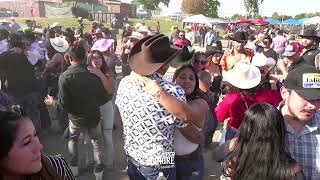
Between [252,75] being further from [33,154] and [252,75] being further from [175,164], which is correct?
[33,154]

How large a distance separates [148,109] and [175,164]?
0.59m

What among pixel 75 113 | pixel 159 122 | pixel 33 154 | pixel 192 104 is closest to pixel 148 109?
pixel 159 122

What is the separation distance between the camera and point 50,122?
719 cm

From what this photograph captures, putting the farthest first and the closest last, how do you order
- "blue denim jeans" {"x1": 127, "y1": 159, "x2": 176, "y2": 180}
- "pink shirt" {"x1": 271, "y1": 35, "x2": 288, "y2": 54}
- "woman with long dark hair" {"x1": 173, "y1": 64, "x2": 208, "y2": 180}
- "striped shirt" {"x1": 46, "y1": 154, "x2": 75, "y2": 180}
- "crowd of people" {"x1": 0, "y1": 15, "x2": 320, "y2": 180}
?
"pink shirt" {"x1": 271, "y1": 35, "x2": 288, "y2": 54}, "woman with long dark hair" {"x1": 173, "y1": 64, "x2": 208, "y2": 180}, "blue denim jeans" {"x1": 127, "y1": 159, "x2": 176, "y2": 180}, "striped shirt" {"x1": 46, "y1": 154, "x2": 75, "y2": 180}, "crowd of people" {"x1": 0, "y1": 15, "x2": 320, "y2": 180}

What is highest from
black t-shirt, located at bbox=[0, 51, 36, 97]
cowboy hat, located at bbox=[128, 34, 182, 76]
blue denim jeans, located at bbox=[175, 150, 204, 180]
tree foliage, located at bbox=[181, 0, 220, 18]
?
tree foliage, located at bbox=[181, 0, 220, 18]

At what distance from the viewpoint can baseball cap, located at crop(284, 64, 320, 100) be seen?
2.34m

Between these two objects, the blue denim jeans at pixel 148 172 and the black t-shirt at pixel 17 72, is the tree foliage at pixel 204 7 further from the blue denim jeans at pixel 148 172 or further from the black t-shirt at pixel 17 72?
the blue denim jeans at pixel 148 172

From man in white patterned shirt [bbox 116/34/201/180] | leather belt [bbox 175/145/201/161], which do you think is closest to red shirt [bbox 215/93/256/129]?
leather belt [bbox 175/145/201/161]

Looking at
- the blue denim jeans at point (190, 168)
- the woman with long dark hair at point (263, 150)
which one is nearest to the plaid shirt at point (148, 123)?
the blue denim jeans at point (190, 168)

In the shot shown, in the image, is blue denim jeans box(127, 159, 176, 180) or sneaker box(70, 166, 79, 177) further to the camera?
sneaker box(70, 166, 79, 177)

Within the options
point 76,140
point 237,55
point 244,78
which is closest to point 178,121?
point 244,78

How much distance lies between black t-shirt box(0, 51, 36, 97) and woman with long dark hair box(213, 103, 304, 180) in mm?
4168

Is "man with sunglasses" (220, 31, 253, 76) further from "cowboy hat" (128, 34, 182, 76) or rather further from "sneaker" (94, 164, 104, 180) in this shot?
"cowboy hat" (128, 34, 182, 76)

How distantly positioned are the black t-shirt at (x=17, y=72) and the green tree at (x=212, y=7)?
59132 millimetres
